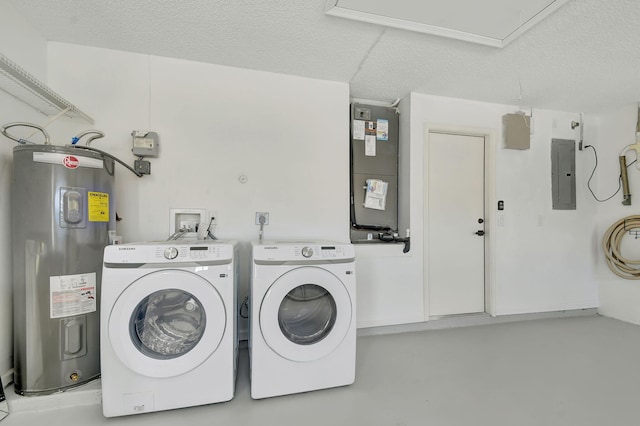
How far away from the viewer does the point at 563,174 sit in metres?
3.04

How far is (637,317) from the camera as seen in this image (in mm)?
2740

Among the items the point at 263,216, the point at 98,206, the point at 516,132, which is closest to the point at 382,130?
the point at 516,132

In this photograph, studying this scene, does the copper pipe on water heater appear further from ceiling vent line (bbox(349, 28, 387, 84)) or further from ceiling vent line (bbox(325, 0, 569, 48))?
ceiling vent line (bbox(349, 28, 387, 84))

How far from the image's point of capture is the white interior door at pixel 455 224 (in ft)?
8.89

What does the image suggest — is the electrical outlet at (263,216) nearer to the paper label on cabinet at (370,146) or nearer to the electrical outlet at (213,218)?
the electrical outlet at (213,218)

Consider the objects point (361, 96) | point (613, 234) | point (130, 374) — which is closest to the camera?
point (130, 374)

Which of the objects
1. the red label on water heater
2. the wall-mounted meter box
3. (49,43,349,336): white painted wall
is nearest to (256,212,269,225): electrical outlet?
(49,43,349,336): white painted wall

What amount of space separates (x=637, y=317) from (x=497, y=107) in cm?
264

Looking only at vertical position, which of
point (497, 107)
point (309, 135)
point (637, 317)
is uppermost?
point (497, 107)

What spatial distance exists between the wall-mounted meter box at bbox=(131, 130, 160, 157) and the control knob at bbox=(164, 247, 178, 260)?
1.00 m

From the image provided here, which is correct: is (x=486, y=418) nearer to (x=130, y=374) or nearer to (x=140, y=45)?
(x=130, y=374)

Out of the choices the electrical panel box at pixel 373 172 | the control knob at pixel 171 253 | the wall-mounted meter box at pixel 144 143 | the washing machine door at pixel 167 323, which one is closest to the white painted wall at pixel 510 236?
the electrical panel box at pixel 373 172

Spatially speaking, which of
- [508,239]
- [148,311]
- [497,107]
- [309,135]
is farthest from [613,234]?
[148,311]

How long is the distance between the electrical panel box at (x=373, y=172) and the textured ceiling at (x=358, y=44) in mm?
296
